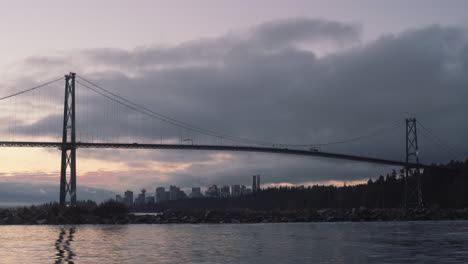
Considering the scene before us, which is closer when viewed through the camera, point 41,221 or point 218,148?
point 41,221

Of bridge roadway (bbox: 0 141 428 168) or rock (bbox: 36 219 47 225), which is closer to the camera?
rock (bbox: 36 219 47 225)

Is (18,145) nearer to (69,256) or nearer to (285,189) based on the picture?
(69,256)

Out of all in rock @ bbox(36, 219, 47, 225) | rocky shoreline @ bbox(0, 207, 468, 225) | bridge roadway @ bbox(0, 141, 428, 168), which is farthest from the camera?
bridge roadway @ bbox(0, 141, 428, 168)

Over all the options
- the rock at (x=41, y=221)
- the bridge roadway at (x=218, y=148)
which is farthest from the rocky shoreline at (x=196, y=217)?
the bridge roadway at (x=218, y=148)

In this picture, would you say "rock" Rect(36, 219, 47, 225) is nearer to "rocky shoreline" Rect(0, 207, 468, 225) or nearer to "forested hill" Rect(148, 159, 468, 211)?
"rocky shoreline" Rect(0, 207, 468, 225)

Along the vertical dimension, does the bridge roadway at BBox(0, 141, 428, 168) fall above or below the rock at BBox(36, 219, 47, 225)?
above

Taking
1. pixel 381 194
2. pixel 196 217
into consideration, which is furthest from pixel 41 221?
pixel 381 194

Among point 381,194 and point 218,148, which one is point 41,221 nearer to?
point 218,148

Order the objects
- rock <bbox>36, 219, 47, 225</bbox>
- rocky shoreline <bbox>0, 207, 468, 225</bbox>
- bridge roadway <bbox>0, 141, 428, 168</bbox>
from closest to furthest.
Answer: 1. rock <bbox>36, 219, 47, 225</bbox>
2. rocky shoreline <bbox>0, 207, 468, 225</bbox>
3. bridge roadway <bbox>0, 141, 428, 168</bbox>

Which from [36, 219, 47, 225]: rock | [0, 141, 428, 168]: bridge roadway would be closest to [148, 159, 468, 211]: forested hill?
[0, 141, 428, 168]: bridge roadway
